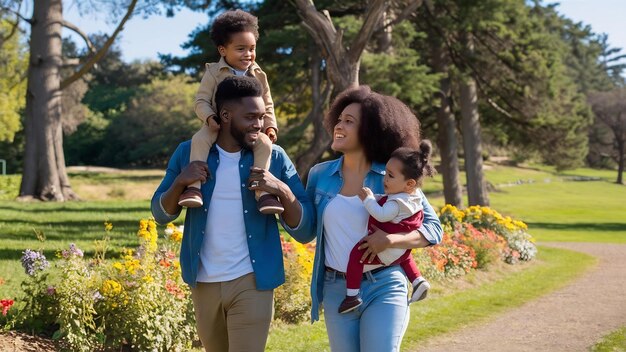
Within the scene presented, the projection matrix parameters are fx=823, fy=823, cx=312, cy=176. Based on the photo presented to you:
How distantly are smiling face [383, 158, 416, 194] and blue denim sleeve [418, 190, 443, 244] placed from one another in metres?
0.20

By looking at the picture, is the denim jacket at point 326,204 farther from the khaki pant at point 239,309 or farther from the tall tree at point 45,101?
the tall tree at point 45,101

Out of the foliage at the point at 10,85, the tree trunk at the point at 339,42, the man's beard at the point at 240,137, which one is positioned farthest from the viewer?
the foliage at the point at 10,85

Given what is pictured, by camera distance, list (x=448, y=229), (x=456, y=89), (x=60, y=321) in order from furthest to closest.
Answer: (x=456, y=89), (x=448, y=229), (x=60, y=321)

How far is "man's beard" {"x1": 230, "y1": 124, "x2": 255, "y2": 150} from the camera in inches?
157

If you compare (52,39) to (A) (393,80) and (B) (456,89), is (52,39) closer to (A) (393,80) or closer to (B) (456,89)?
(A) (393,80)

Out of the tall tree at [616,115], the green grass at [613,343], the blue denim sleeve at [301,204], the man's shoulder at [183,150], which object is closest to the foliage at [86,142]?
the tall tree at [616,115]

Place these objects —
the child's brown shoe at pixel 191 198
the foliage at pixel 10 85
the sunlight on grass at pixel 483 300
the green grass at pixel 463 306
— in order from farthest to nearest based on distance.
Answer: the foliage at pixel 10 85 → the sunlight on grass at pixel 483 300 → the green grass at pixel 463 306 → the child's brown shoe at pixel 191 198

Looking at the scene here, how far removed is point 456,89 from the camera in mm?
29891

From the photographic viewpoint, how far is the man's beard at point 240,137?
3.98 m

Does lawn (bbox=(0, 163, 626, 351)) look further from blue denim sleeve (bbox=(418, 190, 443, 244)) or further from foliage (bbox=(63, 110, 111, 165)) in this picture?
foliage (bbox=(63, 110, 111, 165))

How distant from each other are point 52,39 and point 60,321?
18.4m

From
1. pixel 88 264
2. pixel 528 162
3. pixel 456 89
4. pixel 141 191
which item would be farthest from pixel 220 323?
pixel 528 162

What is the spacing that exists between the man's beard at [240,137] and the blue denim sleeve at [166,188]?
33 centimetres

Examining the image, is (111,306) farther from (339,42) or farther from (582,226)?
(582,226)
